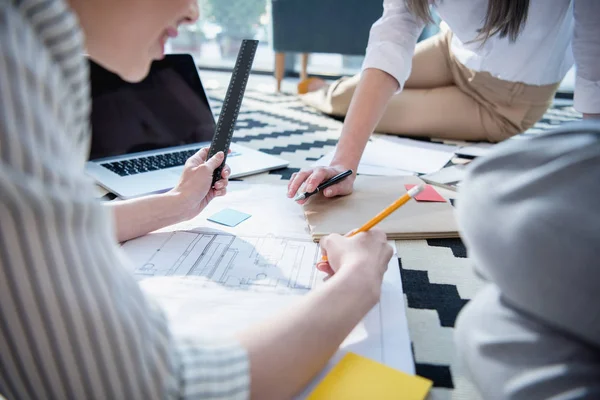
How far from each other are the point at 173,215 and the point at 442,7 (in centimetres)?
72

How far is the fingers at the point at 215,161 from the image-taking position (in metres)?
0.65

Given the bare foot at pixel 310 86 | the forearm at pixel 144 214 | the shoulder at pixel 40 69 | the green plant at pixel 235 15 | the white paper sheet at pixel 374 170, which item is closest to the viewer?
the shoulder at pixel 40 69

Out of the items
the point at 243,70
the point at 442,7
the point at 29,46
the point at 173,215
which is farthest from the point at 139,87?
the point at 29,46

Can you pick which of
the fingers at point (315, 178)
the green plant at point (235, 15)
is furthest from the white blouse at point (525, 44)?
the green plant at point (235, 15)

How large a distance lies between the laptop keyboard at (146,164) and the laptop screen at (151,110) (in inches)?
2.2

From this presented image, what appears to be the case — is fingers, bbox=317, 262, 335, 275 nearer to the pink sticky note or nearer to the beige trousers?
the pink sticky note

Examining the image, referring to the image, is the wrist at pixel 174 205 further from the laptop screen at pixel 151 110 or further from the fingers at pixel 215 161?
the laptop screen at pixel 151 110

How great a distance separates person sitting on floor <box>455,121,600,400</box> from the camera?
0.26 meters

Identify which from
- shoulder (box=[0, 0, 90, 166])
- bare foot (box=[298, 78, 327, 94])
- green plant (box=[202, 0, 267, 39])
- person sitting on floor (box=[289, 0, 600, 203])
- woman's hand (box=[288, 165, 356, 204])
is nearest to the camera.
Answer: shoulder (box=[0, 0, 90, 166])

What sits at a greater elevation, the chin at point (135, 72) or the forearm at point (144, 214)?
the chin at point (135, 72)

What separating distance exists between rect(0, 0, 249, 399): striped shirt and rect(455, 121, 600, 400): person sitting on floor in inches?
8.3

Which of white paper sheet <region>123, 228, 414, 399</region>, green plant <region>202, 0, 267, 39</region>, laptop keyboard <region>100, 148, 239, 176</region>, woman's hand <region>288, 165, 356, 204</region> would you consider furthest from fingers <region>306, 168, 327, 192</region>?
green plant <region>202, 0, 267, 39</region>

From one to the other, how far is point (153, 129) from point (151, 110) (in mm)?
42

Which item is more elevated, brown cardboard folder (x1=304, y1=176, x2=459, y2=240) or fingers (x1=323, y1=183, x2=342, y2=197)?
fingers (x1=323, y1=183, x2=342, y2=197)
